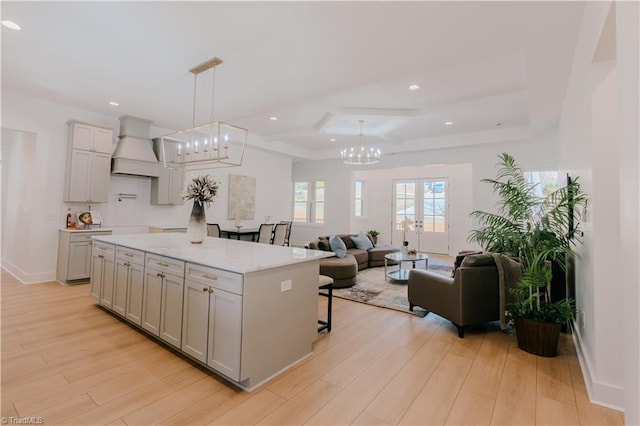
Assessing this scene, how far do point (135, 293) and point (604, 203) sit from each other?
4.17 metres

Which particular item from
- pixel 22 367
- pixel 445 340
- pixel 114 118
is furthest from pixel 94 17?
pixel 445 340

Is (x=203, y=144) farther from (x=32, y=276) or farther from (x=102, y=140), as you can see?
(x=32, y=276)

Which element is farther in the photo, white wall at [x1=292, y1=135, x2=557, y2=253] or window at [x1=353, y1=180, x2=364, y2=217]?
window at [x1=353, y1=180, x2=364, y2=217]

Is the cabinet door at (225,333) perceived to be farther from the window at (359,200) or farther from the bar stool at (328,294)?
the window at (359,200)

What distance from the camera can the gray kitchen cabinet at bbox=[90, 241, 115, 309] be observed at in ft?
11.3

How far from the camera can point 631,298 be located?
1.19 metres

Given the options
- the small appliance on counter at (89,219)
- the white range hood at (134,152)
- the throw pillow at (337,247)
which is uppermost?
the white range hood at (134,152)

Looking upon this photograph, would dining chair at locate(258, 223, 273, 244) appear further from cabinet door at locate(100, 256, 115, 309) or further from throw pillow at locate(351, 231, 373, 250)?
cabinet door at locate(100, 256, 115, 309)

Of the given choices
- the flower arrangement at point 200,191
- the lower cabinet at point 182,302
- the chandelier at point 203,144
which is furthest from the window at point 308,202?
the lower cabinet at point 182,302

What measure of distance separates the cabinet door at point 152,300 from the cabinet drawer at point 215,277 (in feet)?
1.59

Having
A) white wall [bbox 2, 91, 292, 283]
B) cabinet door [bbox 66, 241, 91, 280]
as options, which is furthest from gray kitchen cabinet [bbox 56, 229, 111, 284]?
white wall [bbox 2, 91, 292, 283]

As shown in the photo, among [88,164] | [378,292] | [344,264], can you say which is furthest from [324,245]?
[88,164]

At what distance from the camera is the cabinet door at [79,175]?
4895mm

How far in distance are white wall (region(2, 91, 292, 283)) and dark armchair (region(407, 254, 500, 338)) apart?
18.0ft
